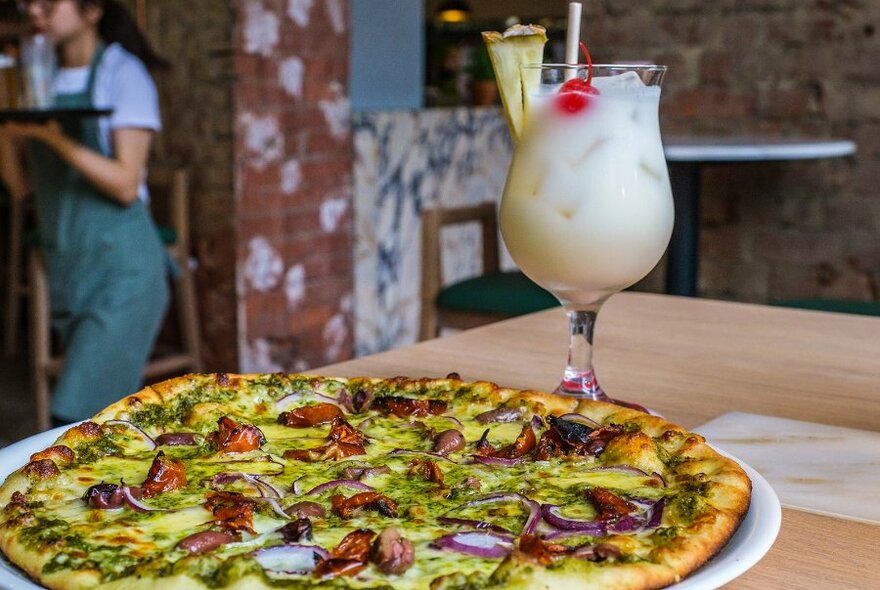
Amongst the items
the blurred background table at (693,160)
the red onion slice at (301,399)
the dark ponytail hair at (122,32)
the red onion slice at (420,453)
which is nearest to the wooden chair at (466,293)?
the blurred background table at (693,160)

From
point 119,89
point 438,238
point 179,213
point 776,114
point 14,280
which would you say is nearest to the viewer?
point 438,238

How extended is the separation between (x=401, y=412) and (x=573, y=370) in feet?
0.61

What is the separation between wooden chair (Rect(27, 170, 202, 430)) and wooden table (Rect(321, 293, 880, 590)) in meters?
2.21

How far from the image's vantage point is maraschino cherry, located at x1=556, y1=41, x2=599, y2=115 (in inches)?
38.9

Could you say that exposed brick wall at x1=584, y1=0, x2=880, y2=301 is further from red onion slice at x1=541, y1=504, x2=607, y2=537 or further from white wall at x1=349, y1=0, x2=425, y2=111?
red onion slice at x1=541, y1=504, x2=607, y2=537

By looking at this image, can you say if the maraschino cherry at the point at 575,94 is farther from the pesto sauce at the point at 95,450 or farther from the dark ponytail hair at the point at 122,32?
the dark ponytail hair at the point at 122,32

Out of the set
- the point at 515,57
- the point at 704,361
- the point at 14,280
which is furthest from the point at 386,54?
the point at 515,57

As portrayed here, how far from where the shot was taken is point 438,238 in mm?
2773

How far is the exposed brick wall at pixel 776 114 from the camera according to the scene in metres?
3.53

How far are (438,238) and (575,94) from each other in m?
1.78

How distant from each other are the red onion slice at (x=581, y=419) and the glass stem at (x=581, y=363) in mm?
107

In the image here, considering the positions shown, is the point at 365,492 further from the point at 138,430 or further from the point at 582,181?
the point at 582,181

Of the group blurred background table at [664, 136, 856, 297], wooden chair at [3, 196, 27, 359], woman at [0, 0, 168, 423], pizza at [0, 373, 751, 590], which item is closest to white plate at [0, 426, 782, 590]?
pizza at [0, 373, 751, 590]

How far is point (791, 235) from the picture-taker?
3.75m
